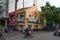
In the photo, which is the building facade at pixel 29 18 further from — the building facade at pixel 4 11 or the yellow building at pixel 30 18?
the building facade at pixel 4 11

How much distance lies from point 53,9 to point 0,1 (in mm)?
16036

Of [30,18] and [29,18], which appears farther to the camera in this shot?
[30,18]

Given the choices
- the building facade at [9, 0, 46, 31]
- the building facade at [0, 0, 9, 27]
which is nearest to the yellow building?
the building facade at [9, 0, 46, 31]

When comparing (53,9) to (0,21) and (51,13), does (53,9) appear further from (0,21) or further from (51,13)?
(0,21)

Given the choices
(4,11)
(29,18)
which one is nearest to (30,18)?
(29,18)

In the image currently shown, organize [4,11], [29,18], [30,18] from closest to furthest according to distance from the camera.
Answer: [29,18]
[30,18]
[4,11]

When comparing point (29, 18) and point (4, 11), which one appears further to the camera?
point (4, 11)

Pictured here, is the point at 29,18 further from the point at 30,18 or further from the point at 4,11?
the point at 4,11

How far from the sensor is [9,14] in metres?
72.3

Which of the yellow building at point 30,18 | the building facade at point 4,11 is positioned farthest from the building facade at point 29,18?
the building facade at point 4,11

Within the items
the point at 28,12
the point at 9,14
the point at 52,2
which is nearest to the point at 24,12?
the point at 28,12

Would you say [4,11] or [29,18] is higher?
[4,11]

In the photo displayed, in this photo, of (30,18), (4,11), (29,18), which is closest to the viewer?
(29,18)

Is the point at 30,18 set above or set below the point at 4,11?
below
